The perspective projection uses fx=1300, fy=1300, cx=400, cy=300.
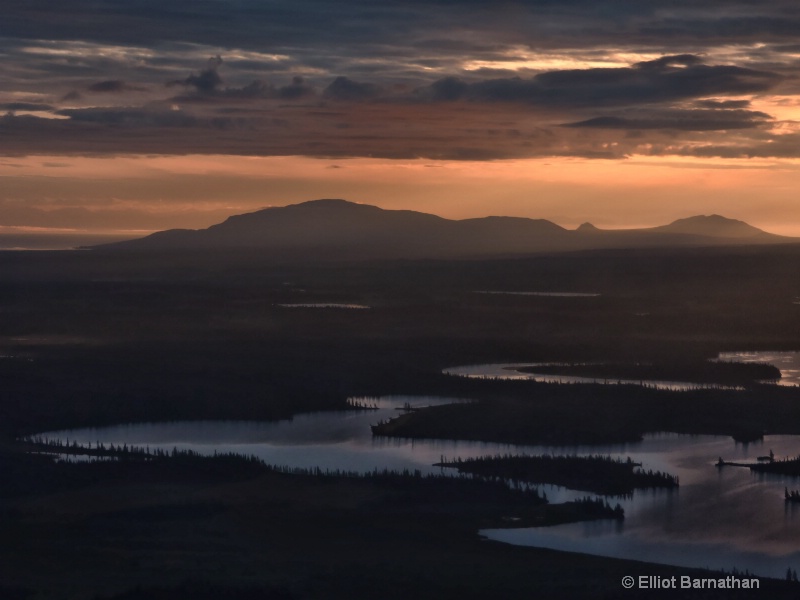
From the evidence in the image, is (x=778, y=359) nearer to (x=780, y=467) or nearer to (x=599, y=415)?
(x=599, y=415)

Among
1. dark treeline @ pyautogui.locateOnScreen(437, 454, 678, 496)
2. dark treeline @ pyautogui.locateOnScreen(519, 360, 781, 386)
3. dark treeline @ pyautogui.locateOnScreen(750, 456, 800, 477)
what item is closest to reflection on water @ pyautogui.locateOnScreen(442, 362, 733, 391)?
dark treeline @ pyautogui.locateOnScreen(519, 360, 781, 386)

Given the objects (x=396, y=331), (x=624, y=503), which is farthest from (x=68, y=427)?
(x=396, y=331)

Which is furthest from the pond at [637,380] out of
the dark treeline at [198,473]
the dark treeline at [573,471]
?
the dark treeline at [198,473]

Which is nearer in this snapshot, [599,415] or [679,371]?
[599,415]

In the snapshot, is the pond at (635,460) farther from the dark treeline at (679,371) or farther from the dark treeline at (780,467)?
the dark treeline at (679,371)

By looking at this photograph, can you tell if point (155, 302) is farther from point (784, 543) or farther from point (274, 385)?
point (784, 543)

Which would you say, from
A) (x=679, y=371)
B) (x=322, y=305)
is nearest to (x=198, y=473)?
(x=679, y=371)

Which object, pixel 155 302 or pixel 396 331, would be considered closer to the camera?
pixel 396 331
